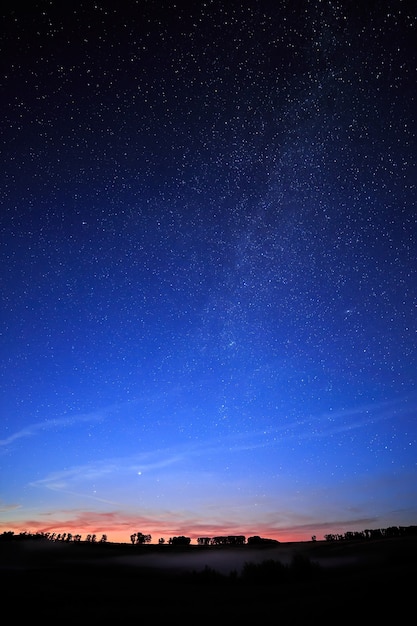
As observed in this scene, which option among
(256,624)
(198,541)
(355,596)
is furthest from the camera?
(198,541)

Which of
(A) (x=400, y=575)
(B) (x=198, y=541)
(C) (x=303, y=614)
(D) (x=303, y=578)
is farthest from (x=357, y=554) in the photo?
(B) (x=198, y=541)

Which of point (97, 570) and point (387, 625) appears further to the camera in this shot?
point (97, 570)

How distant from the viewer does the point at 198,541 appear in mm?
40594

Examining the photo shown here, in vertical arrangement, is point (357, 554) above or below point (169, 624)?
above

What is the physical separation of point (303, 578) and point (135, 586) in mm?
5103

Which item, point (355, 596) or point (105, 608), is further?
point (105, 608)

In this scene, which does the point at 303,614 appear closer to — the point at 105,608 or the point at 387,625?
the point at 387,625

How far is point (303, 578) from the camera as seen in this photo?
11.3 metres

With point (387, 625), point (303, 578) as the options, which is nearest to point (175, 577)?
point (303, 578)

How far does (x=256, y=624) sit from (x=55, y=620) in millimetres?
3372

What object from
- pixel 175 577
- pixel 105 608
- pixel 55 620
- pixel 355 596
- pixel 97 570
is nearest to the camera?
pixel 55 620

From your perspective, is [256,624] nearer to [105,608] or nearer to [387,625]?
[387,625]

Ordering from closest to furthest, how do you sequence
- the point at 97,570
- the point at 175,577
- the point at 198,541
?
the point at 175,577
the point at 97,570
the point at 198,541

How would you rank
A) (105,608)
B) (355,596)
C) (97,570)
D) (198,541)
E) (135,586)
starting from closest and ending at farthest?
(355,596), (105,608), (135,586), (97,570), (198,541)
